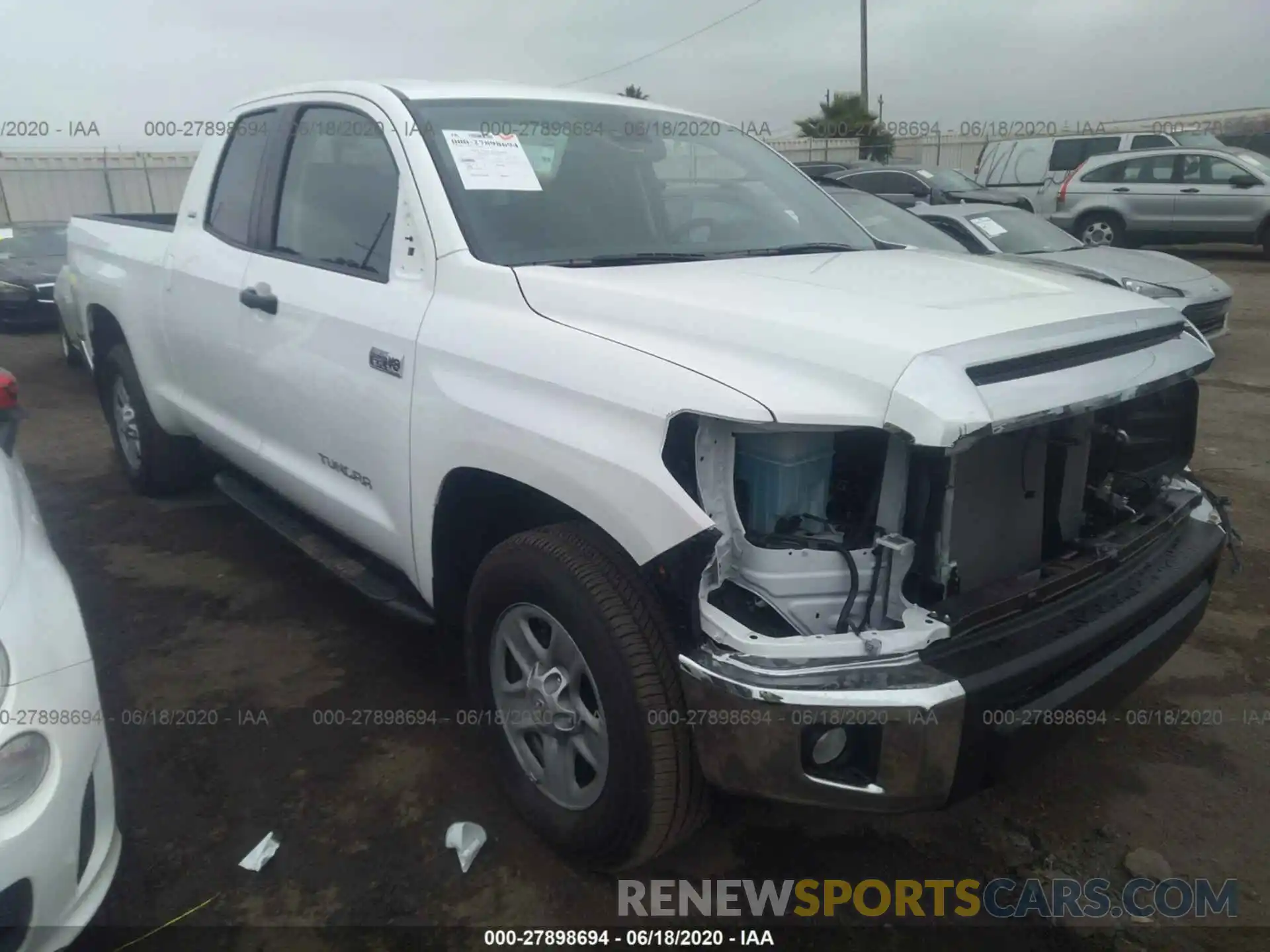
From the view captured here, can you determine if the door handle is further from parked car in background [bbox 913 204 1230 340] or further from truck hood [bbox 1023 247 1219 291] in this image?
truck hood [bbox 1023 247 1219 291]

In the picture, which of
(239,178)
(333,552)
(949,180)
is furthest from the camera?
(949,180)

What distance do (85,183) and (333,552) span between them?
2015cm

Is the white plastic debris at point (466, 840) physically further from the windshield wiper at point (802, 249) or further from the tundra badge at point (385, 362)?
the windshield wiper at point (802, 249)

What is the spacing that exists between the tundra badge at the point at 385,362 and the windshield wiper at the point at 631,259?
0.44 m

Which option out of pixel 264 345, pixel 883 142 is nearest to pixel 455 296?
pixel 264 345

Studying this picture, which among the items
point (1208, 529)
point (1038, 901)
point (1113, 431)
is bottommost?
point (1038, 901)

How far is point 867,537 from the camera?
208cm

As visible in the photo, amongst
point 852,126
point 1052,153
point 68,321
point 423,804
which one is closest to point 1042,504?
point 423,804

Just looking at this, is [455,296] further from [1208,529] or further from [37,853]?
[1208,529]

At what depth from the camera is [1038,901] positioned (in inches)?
95.0

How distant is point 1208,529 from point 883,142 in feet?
80.6

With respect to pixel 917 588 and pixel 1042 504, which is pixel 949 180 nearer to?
pixel 1042 504

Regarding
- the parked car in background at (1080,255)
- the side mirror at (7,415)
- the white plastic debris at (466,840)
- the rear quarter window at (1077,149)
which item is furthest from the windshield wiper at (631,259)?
the rear quarter window at (1077,149)

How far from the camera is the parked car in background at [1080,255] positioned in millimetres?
7613
